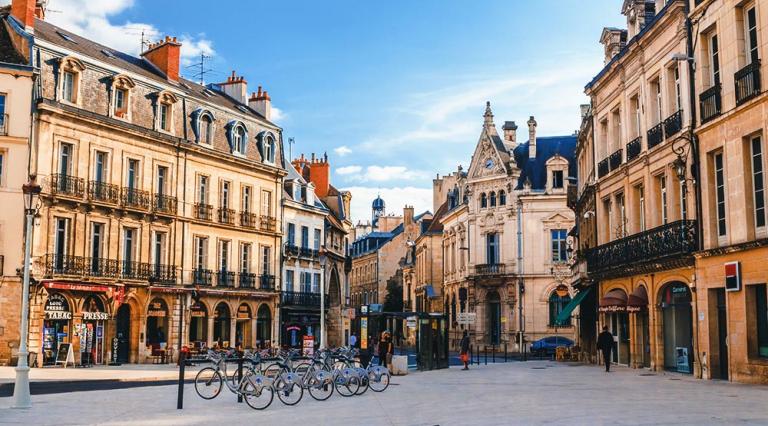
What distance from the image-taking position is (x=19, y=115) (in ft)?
103

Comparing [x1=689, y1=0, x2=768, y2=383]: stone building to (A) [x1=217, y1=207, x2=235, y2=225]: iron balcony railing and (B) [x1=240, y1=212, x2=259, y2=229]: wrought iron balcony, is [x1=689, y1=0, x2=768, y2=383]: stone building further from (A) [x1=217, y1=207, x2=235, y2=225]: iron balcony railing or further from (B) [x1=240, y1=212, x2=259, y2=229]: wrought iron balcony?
(B) [x1=240, y1=212, x2=259, y2=229]: wrought iron balcony

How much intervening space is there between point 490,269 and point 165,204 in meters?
27.8

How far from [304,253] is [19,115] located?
2081 centimetres

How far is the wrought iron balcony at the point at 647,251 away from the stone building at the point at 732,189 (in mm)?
730

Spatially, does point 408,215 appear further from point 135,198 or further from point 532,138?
point 135,198

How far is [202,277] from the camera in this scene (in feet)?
132

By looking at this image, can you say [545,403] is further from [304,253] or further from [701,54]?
[304,253]

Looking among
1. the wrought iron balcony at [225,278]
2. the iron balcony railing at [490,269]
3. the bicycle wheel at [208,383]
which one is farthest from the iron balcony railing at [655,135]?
the iron balcony railing at [490,269]

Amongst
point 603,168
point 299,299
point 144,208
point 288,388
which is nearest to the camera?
point 288,388

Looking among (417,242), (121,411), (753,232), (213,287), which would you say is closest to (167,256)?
(213,287)

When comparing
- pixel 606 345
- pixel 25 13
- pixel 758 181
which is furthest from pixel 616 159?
pixel 25 13

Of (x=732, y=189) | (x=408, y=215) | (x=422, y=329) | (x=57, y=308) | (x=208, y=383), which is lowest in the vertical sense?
(x=208, y=383)

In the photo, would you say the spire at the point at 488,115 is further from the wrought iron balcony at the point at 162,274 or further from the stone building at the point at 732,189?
the stone building at the point at 732,189

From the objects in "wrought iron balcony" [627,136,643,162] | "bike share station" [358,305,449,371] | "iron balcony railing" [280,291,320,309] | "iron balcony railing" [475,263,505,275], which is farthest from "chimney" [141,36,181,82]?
"iron balcony railing" [475,263,505,275]
